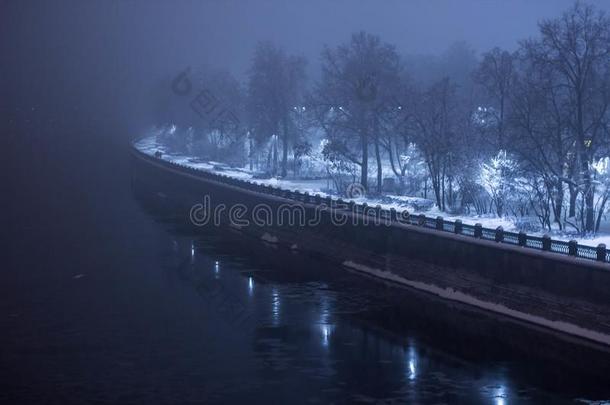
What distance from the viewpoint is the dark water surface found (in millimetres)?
22266

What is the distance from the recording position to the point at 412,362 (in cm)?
2500

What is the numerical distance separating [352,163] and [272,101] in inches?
656

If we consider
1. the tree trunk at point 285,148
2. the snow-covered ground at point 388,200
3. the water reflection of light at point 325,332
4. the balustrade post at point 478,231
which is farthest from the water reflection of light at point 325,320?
the tree trunk at point 285,148

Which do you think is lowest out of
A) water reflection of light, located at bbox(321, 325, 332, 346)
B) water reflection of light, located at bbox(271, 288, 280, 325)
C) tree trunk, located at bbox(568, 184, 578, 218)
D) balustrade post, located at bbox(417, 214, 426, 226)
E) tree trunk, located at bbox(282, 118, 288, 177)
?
water reflection of light, located at bbox(321, 325, 332, 346)

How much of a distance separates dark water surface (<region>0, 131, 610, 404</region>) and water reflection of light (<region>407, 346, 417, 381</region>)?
0.08 meters

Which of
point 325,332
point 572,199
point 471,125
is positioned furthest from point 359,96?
point 325,332

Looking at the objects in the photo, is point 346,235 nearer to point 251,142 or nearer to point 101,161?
point 251,142

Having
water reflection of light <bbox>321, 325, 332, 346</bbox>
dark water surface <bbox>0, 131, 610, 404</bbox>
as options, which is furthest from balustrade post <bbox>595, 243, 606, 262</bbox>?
water reflection of light <bbox>321, 325, 332, 346</bbox>

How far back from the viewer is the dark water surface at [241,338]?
2227 cm

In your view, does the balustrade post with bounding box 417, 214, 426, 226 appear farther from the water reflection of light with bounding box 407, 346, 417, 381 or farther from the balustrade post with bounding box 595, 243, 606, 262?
the balustrade post with bounding box 595, 243, 606, 262

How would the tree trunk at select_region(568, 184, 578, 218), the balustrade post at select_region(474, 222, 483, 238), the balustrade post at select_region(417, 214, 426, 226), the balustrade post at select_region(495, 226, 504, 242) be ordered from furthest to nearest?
the tree trunk at select_region(568, 184, 578, 218)
the balustrade post at select_region(417, 214, 426, 226)
the balustrade post at select_region(474, 222, 483, 238)
the balustrade post at select_region(495, 226, 504, 242)

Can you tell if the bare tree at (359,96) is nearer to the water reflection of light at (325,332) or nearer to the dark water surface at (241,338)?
the dark water surface at (241,338)

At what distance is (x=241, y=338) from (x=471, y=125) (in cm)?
2823

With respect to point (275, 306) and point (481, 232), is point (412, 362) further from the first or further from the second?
point (481, 232)
